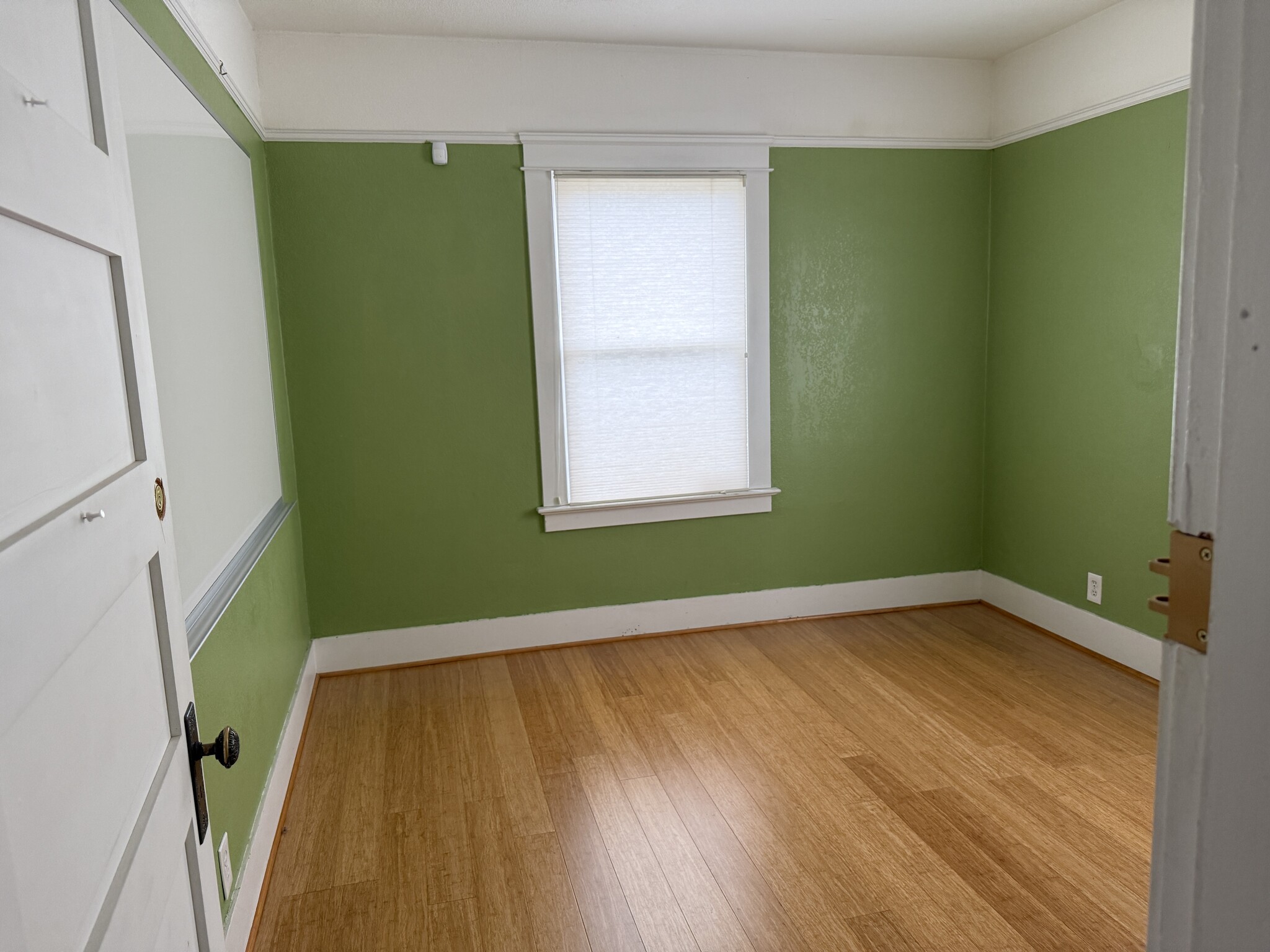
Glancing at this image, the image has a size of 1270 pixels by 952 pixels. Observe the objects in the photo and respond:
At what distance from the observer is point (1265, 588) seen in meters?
0.50

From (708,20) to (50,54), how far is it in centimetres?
301

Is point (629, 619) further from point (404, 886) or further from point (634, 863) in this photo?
point (404, 886)

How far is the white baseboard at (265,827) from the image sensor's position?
1.98 meters

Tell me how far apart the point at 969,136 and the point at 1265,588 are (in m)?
4.14

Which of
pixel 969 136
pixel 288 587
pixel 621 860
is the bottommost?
pixel 621 860

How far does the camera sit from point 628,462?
12.8 feet

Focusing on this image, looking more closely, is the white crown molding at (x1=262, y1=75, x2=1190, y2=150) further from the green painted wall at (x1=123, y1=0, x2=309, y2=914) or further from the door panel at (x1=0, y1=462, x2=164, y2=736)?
the door panel at (x1=0, y1=462, x2=164, y2=736)

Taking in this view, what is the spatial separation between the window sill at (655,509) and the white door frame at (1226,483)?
335 centimetres

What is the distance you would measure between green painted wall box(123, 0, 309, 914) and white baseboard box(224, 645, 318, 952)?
4 centimetres

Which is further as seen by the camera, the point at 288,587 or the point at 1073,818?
the point at 288,587

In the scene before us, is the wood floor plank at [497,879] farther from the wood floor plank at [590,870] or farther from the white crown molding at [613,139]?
the white crown molding at [613,139]

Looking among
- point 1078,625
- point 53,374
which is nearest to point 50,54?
point 53,374

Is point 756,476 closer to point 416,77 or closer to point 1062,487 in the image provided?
point 1062,487

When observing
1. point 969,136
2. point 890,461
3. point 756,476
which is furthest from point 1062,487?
point 969,136
